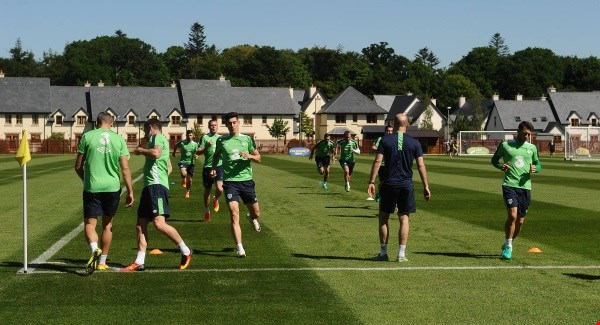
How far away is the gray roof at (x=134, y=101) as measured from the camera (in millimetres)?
120562

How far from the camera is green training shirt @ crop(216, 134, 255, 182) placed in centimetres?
1299

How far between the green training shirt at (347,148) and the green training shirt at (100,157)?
50.9ft

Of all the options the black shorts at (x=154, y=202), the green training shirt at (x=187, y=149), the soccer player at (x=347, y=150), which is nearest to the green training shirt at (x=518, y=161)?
the black shorts at (x=154, y=202)

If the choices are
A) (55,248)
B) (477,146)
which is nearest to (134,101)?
(477,146)

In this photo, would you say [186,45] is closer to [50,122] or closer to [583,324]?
[50,122]

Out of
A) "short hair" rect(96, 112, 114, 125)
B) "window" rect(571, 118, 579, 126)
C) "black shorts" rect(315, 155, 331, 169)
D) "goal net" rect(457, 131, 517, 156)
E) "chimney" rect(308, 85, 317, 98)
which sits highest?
"chimney" rect(308, 85, 317, 98)

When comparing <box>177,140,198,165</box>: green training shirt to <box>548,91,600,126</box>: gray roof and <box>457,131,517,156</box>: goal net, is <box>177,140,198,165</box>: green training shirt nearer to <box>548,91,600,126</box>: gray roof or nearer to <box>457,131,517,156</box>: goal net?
<box>457,131,517,156</box>: goal net

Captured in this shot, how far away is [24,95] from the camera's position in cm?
11819

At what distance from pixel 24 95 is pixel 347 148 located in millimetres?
98573

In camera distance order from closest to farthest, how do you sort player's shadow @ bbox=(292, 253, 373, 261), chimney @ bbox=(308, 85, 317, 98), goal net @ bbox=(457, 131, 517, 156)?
player's shadow @ bbox=(292, 253, 373, 261), goal net @ bbox=(457, 131, 517, 156), chimney @ bbox=(308, 85, 317, 98)

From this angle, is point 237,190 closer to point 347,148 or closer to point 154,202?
point 154,202

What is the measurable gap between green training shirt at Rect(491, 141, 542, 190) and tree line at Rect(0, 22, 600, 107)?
143851 mm

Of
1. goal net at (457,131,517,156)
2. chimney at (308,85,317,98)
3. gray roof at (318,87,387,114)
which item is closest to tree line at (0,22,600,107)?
chimney at (308,85,317,98)

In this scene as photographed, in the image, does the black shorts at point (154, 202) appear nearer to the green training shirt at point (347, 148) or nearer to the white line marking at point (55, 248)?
the white line marking at point (55, 248)
